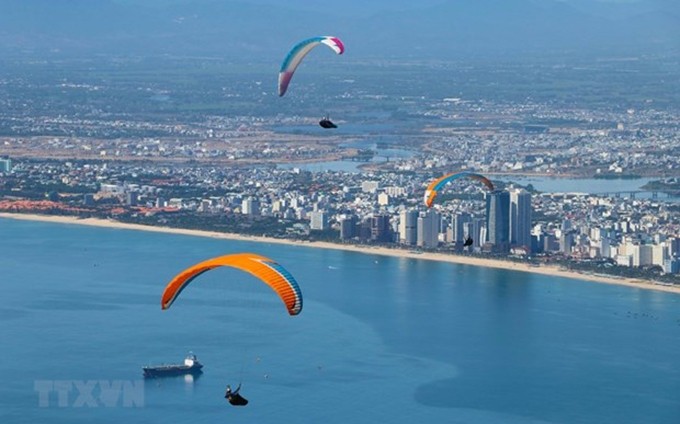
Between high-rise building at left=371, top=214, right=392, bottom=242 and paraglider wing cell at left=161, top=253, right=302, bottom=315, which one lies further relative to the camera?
high-rise building at left=371, top=214, right=392, bottom=242

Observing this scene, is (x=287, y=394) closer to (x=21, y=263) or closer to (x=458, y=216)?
(x=21, y=263)

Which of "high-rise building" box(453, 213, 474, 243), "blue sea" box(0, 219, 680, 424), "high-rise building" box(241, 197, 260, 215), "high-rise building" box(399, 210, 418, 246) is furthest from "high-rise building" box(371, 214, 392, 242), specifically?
"high-rise building" box(241, 197, 260, 215)

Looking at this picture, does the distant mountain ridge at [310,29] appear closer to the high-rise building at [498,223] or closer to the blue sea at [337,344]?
the high-rise building at [498,223]

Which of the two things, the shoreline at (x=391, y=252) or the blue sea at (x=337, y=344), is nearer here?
the blue sea at (x=337, y=344)

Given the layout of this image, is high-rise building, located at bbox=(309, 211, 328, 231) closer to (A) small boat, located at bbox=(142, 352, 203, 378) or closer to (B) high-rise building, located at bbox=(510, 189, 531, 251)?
(B) high-rise building, located at bbox=(510, 189, 531, 251)

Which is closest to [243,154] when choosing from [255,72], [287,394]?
[287,394]

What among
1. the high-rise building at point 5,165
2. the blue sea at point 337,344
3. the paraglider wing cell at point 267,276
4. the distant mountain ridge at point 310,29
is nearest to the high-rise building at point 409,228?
the blue sea at point 337,344

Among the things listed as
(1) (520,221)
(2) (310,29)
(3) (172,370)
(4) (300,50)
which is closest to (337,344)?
(3) (172,370)
